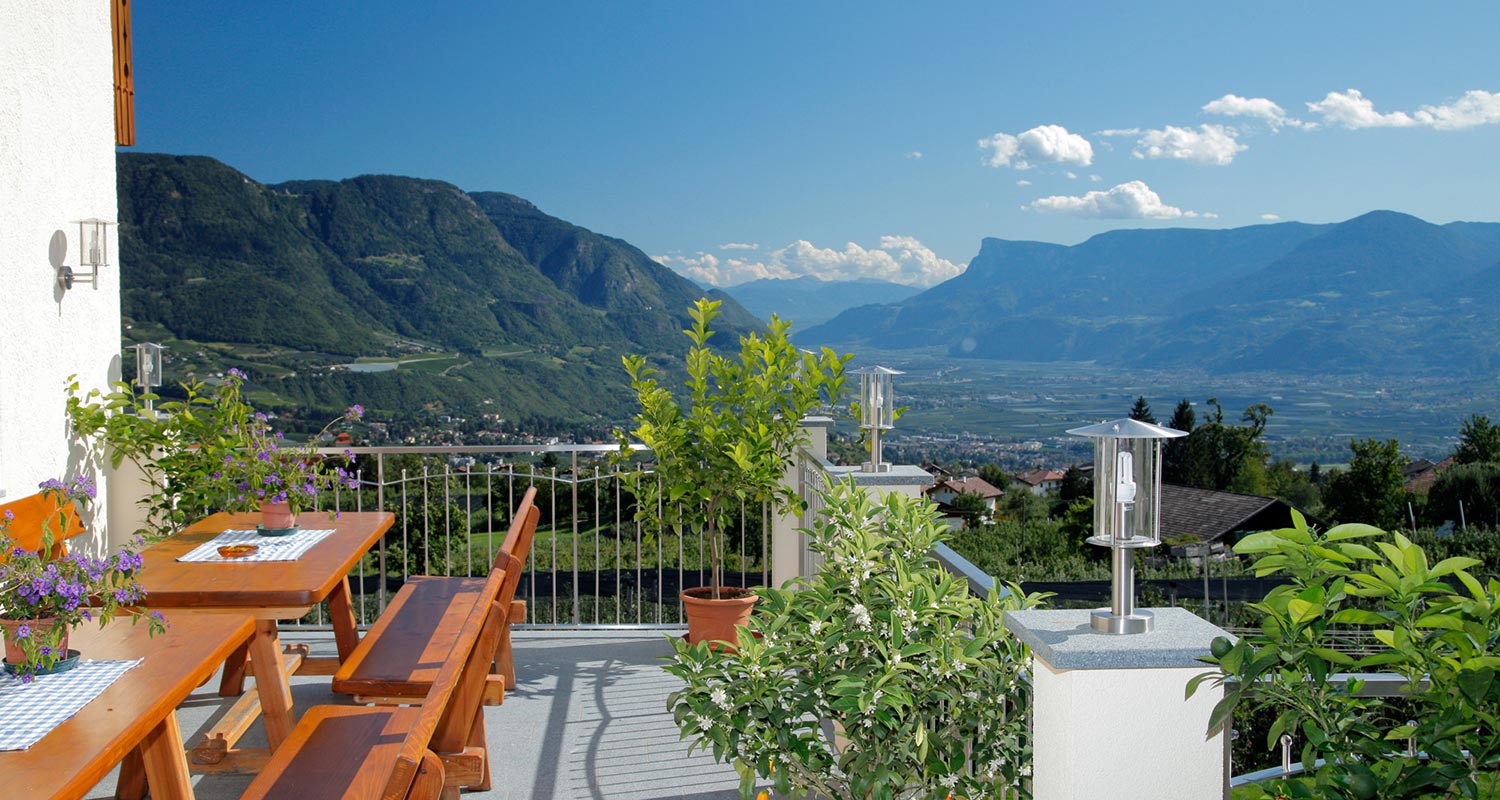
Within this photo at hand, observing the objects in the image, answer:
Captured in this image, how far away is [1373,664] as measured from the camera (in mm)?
1352

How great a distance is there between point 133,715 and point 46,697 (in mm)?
231

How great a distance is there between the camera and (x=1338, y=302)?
250ft

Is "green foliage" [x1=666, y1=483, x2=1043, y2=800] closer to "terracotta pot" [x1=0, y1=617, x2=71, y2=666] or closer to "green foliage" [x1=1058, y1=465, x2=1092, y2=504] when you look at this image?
"terracotta pot" [x1=0, y1=617, x2=71, y2=666]

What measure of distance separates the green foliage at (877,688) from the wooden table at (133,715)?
97 centimetres

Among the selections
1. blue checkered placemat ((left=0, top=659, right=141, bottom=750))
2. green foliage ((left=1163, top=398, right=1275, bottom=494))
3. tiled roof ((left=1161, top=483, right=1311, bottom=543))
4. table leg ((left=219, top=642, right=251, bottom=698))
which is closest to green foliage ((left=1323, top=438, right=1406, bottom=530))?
green foliage ((left=1163, top=398, right=1275, bottom=494))

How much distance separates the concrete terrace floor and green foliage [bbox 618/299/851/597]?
2.02 feet

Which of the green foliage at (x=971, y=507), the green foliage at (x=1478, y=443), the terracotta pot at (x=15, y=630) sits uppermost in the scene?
the terracotta pot at (x=15, y=630)

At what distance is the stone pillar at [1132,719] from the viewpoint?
5.02 ft

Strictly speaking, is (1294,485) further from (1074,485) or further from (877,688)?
(877,688)

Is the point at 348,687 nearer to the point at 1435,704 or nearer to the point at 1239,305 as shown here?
the point at 1435,704

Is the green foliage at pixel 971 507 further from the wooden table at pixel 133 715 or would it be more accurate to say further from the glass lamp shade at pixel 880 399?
the wooden table at pixel 133 715

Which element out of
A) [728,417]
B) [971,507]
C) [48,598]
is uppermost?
[728,417]

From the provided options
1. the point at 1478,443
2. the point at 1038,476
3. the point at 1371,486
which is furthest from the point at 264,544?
the point at 1478,443

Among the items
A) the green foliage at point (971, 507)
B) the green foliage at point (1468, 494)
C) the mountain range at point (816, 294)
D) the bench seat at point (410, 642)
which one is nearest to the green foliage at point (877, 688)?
the bench seat at point (410, 642)
